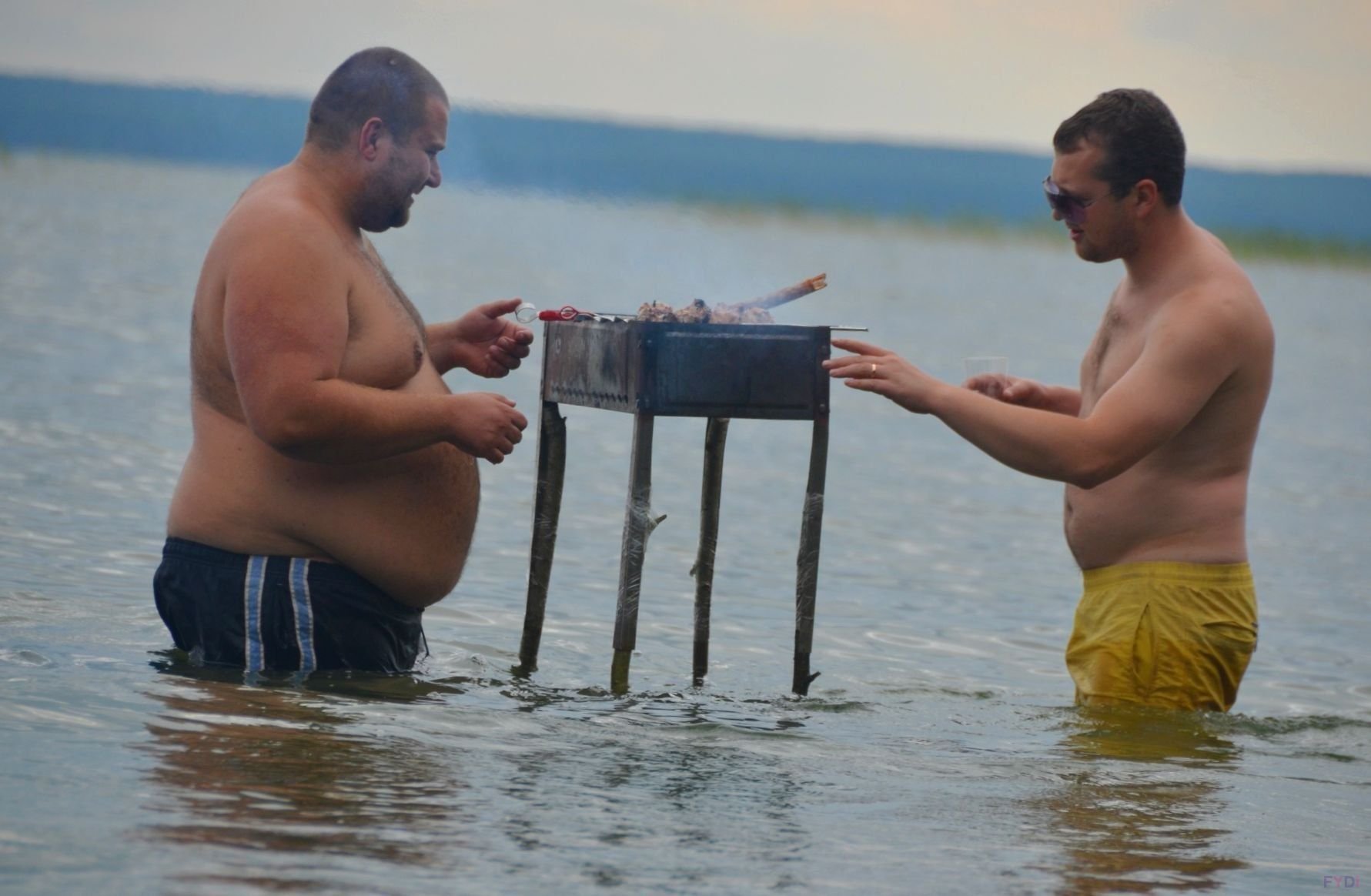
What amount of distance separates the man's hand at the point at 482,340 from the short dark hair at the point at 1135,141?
226cm

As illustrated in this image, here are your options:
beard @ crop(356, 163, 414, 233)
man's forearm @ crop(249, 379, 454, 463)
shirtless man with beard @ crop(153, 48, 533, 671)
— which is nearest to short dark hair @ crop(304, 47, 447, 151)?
shirtless man with beard @ crop(153, 48, 533, 671)

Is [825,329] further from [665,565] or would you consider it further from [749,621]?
[665,565]

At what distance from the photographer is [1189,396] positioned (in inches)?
225

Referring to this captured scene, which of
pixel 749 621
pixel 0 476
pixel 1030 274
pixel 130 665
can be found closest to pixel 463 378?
pixel 0 476

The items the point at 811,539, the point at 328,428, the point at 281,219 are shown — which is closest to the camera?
the point at 328,428

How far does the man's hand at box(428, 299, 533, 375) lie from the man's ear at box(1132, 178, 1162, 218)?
234cm

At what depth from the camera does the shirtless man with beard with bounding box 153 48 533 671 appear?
5.49m

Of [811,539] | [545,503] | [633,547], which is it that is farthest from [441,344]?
[811,539]

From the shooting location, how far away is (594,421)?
64.1ft

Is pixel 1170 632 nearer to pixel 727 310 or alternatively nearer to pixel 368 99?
pixel 727 310

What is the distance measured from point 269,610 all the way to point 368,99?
1761 millimetres

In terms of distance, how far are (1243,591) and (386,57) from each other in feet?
11.5

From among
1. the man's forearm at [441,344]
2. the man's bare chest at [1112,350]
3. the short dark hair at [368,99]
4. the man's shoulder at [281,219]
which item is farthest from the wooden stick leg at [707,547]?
the man's shoulder at [281,219]

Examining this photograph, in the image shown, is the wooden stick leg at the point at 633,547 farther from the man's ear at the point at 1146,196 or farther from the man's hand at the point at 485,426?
the man's ear at the point at 1146,196
